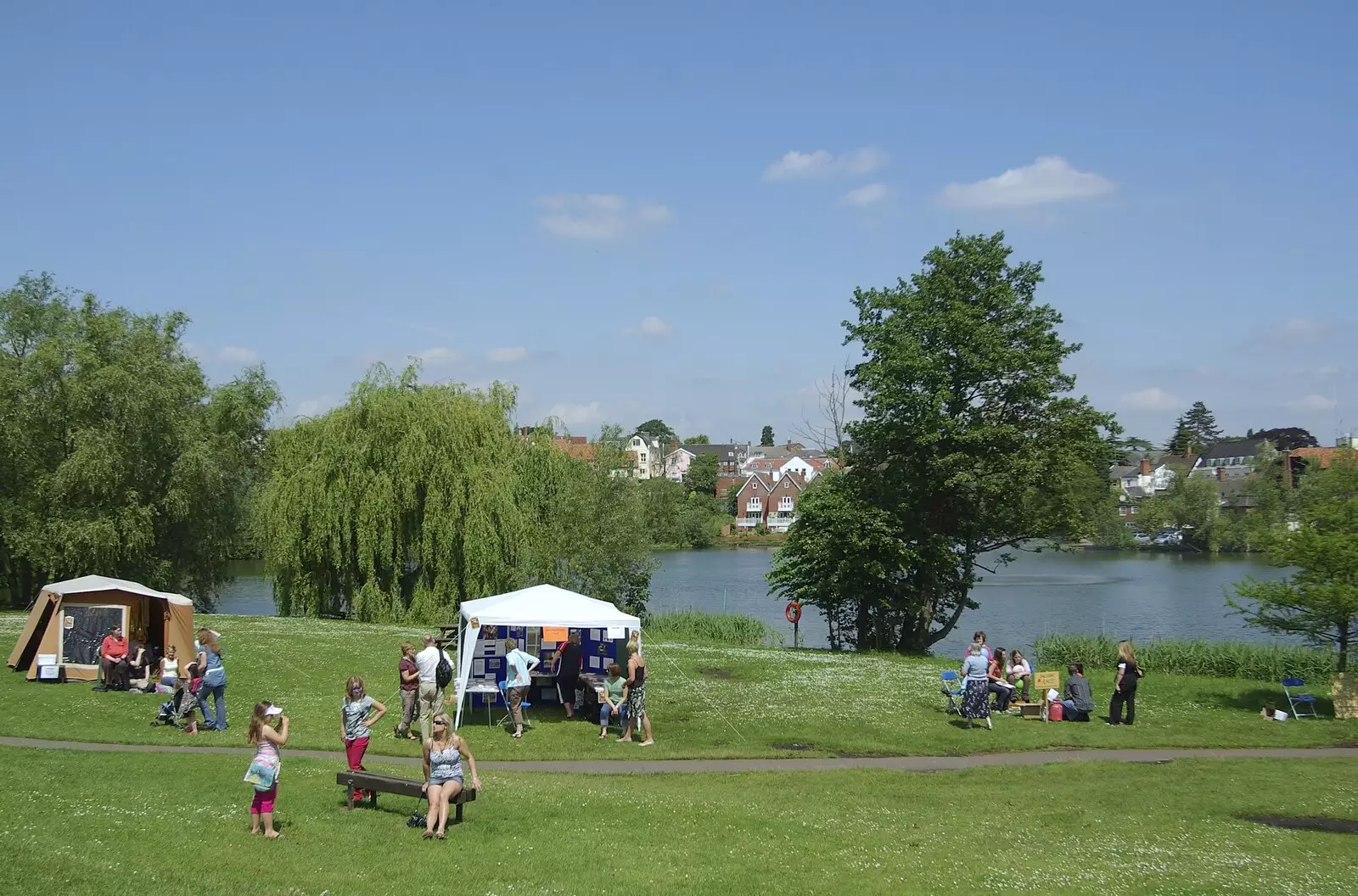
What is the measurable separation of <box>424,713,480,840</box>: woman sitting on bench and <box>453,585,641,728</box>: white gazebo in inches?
272

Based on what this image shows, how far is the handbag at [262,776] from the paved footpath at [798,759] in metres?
5.04

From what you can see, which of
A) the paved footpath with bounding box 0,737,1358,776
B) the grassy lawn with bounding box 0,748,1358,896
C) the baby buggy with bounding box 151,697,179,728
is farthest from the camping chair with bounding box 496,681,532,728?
the baby buggy with bounding box 151,697,179,728

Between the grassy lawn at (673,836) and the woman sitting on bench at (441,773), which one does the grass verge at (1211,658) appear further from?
the woman sitting on bench at (441,773)

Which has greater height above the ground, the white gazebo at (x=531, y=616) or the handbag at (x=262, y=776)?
the white gazebo at (x=531, y=616)

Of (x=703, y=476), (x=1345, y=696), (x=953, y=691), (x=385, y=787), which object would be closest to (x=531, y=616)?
(x=385, y=787)

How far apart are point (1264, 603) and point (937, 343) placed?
14.2 metres

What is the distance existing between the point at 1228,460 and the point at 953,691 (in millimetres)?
153446

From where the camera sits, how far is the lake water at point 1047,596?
4891 centimetres

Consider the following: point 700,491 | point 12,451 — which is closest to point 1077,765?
point 12,451

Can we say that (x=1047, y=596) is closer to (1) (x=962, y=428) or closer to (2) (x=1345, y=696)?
(1) (x=962, y=428)

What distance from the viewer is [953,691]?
23.3m

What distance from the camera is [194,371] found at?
44.6m

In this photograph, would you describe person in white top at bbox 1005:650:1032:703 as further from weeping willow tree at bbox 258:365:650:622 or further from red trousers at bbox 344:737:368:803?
weeping willow tree at bbox 258:365:650:622

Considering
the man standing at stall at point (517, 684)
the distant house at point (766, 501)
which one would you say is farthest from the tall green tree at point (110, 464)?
the distant house at point (766, 501)
